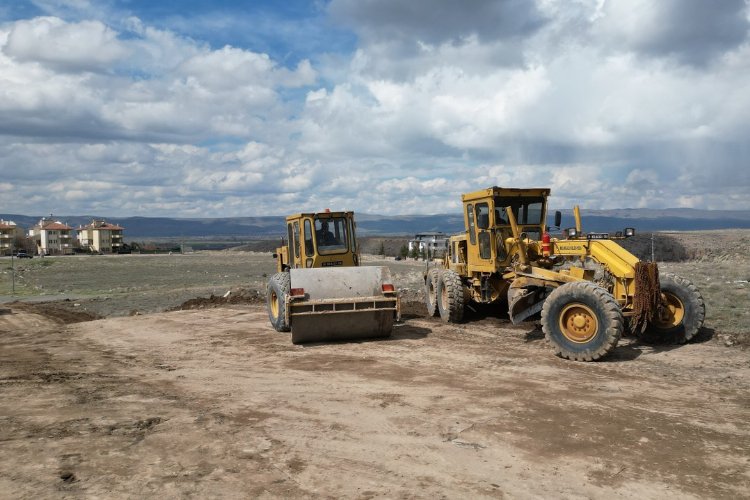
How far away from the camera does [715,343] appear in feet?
34.7

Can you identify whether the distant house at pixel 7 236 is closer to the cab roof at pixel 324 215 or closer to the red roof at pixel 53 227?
the red roof at pixel 53 227

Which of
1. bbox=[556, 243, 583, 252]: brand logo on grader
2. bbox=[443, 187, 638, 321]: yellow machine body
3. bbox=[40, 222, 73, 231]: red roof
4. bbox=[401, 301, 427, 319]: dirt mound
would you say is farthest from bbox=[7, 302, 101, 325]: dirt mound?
bbox=[40, 222, 73, 231]: red roof

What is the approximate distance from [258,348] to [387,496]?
6876 mm

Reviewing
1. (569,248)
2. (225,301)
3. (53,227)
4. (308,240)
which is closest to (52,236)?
(53,227)

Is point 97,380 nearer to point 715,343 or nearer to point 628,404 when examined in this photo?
point 628,404

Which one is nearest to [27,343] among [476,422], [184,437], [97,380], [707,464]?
[97,380]

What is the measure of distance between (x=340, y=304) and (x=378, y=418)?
183 inches

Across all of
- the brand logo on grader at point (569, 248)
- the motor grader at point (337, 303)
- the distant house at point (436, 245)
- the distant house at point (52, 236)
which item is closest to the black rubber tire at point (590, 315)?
the brand logo on grader at point (569, 248)

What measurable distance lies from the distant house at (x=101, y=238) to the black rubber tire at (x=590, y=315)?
107098 millimetres

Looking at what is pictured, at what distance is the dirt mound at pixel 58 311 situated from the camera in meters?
18.2

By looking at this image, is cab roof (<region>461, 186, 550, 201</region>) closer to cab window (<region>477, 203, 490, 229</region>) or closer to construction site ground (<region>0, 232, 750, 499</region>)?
cab window (<region>477, 203, 490, 229</region>)

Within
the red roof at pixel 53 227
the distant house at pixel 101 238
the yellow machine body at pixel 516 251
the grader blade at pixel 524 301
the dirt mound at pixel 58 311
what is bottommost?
the dirt mound at pixel 58 311

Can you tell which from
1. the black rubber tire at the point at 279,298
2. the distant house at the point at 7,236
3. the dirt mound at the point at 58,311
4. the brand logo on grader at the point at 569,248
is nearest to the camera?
the brand logo on grader at the point at 569,248

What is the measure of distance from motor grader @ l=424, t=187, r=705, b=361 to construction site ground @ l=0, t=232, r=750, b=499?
1.67ft
